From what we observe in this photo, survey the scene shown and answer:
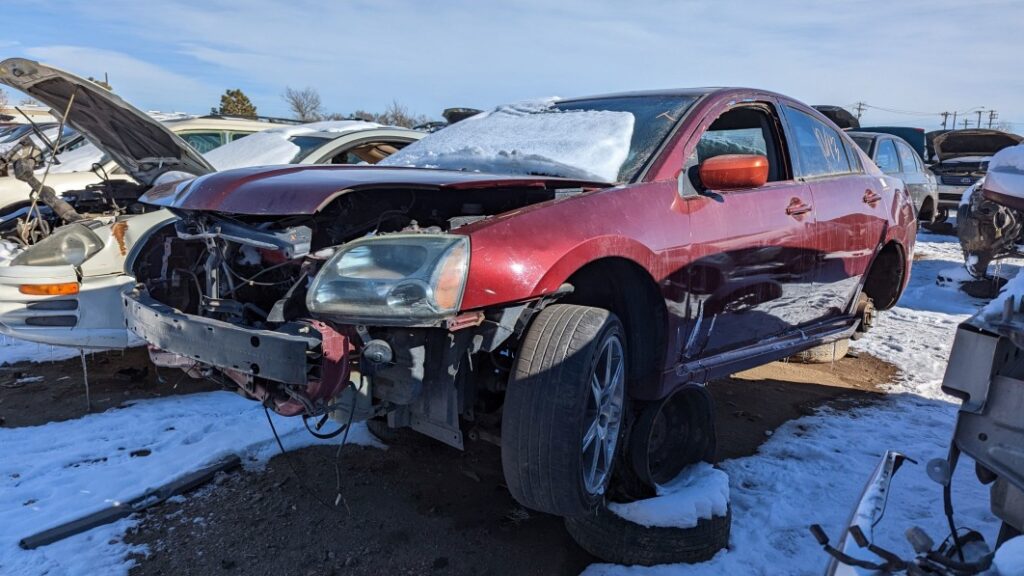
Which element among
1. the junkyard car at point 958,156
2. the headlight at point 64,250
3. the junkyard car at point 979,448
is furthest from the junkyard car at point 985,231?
the headlight at point 64,250

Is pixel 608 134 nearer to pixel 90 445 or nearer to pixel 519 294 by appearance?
pixel 519 294

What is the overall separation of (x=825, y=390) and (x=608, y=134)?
2.67 meters

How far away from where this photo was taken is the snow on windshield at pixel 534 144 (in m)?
2.90

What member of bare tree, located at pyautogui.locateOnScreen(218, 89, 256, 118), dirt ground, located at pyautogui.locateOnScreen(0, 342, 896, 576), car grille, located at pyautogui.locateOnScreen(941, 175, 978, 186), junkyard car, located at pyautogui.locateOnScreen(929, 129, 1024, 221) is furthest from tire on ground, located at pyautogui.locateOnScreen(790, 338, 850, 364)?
bare tree, located at pyautogui.locateOnScreen(218, 89, 256, 118)

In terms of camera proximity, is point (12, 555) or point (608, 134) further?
point (608, 134)

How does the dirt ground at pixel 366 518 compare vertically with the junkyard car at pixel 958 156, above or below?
below

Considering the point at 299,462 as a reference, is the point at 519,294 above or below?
above

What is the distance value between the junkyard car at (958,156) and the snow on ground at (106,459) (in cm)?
1254

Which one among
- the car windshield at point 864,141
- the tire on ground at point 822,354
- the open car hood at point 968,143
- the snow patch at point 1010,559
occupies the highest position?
the open car hood at point 968,143

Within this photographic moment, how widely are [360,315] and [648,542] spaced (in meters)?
1.36

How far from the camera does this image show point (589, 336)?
229cm

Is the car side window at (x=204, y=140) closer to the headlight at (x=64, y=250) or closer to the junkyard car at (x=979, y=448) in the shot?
the headlight at (x=64, y=250)

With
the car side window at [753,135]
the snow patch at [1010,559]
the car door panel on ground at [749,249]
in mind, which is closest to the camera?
the snow patch at [1010,559]

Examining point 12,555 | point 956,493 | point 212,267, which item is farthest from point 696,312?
point 12,555
